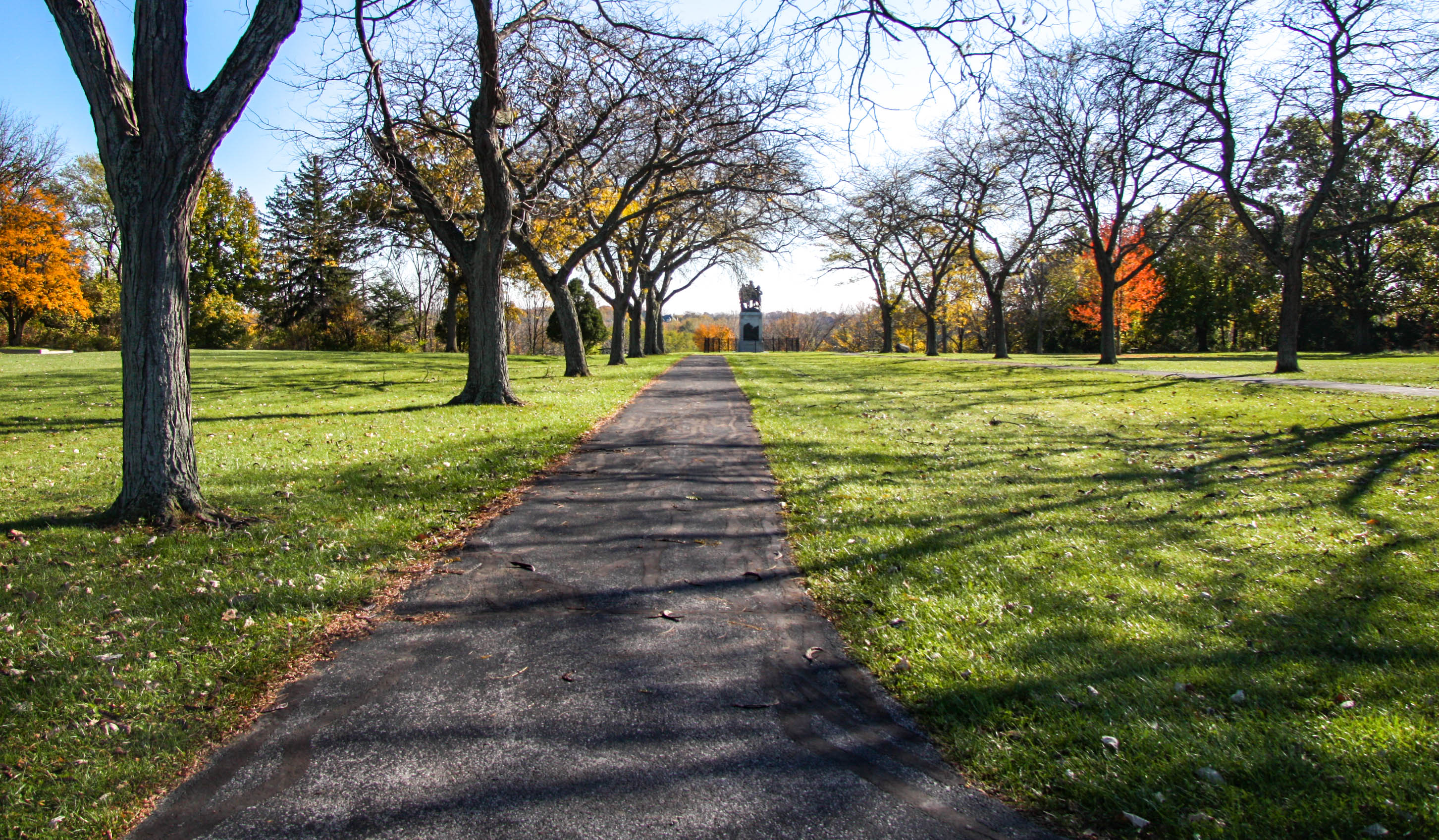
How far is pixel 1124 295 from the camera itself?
54.5 metres

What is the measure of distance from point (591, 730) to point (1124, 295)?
62.0 m

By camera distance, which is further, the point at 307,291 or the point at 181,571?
the point at 307,291

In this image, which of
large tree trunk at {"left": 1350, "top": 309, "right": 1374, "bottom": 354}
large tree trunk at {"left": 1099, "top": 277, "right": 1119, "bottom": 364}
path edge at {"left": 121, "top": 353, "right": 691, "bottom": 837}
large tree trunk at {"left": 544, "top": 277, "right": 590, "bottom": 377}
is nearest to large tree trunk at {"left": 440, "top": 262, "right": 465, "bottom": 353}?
large tree trunk at {"left": 544, "top": 277, "right": 590, "bottom": 377}

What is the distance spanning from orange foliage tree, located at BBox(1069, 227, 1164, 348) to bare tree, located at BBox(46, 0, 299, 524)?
183ft

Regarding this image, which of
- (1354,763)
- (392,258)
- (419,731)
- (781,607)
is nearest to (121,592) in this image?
(419,731)

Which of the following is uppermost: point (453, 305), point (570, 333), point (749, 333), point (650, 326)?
point (453, 305)

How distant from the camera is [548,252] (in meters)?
30.1

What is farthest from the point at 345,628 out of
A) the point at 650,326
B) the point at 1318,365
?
the point at 650,326

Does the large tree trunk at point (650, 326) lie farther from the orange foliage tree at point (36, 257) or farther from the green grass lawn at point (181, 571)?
the orange foliage tree at point (36, 257)

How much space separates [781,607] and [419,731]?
2177 mm

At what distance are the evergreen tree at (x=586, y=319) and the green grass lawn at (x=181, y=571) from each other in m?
33.0

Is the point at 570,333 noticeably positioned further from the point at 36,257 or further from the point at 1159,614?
the point at 36,257

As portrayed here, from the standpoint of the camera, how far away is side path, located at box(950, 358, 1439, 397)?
46.2 feet

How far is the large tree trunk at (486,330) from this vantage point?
543 inches
